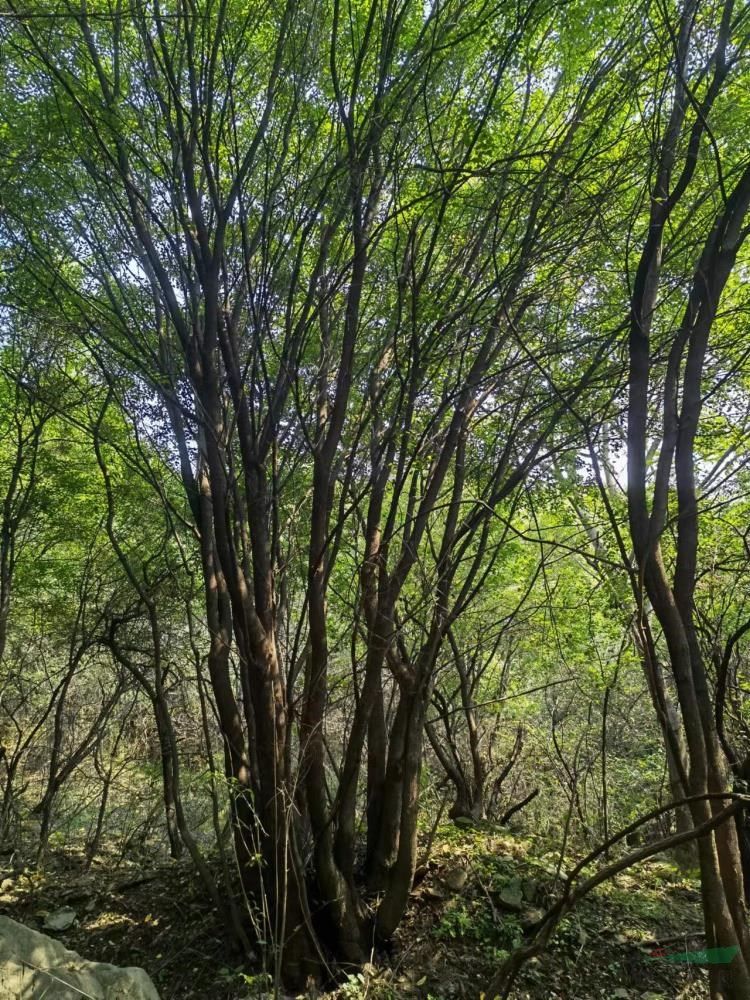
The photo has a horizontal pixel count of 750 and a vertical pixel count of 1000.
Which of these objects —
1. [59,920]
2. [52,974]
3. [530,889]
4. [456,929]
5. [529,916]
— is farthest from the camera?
[59,920]

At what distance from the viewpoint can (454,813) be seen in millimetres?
5426

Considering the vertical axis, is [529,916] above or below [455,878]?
below

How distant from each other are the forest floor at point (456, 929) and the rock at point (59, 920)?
4 cm

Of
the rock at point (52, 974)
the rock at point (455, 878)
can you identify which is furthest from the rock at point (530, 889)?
the rock at point (52, 974)

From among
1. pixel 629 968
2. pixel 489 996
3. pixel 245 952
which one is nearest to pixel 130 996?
pixel 245 952

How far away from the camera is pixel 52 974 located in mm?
2314

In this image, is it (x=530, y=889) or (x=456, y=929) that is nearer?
(x=456, y=929)

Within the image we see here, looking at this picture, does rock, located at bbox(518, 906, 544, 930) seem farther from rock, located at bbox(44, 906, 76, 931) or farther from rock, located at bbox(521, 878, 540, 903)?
rock, located at bbox(44, 906, 76, 931)

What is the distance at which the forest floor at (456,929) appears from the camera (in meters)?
3.22

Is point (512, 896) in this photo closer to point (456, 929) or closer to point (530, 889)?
point (530, 889)

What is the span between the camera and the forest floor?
322cm

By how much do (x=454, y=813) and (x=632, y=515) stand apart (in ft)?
14.5

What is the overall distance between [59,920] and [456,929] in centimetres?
266

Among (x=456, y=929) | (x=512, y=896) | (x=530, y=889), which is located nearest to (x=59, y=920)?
(x=456, y=929)
